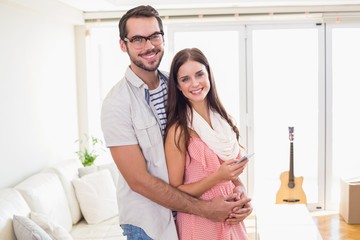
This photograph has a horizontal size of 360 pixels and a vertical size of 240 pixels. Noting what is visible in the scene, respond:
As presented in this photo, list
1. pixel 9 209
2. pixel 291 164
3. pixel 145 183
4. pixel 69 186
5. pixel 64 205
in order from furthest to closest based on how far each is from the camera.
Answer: pixel 291 164, pixel 69 186, pixel 64 205, pixel 9 209, pixel 145 183

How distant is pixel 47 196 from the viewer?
10.7 ft

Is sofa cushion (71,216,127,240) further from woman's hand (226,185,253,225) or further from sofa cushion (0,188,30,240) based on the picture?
woman's hand (226,185,253,225)

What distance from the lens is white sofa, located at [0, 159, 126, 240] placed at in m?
2.69

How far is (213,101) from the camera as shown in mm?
1771

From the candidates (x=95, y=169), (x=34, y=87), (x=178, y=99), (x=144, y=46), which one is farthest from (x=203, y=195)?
(x=95, y=169)

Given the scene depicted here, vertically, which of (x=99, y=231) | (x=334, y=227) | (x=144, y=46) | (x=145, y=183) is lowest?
(x=334, y=227)

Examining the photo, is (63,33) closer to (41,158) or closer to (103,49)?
(103,49)

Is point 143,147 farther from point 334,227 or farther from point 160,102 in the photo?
point 334,227

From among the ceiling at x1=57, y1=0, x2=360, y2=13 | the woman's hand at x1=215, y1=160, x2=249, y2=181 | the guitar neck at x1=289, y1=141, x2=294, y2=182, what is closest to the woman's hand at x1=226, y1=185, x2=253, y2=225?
the woman's hand at x1=215, y1=160, x2=249, y2=181

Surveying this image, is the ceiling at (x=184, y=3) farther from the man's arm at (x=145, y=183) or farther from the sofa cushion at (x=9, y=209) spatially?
the man's arm at (x=145, y=183)

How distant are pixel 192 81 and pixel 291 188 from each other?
11.3ft

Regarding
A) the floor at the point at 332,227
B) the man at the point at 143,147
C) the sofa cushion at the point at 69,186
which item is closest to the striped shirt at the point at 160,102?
the man at the point at 143,147

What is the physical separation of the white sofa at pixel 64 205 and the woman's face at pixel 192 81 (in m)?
1.38

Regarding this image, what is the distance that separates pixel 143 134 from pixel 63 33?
3335mm
